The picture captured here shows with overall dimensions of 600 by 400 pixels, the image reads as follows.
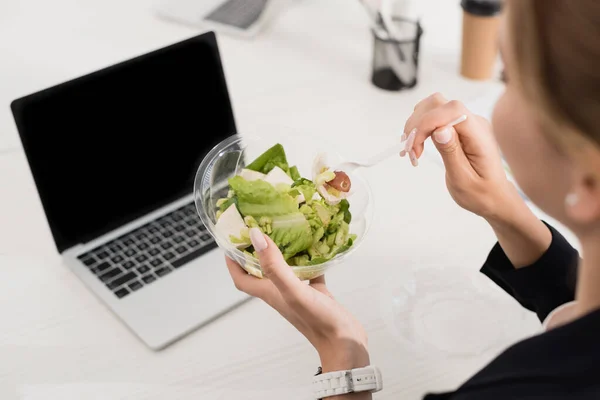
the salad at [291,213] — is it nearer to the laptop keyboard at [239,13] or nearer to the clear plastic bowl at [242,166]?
the clear plastic bowl at [242,166]

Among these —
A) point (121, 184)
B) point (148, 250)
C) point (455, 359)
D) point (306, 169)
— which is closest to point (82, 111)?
point (121, 184)

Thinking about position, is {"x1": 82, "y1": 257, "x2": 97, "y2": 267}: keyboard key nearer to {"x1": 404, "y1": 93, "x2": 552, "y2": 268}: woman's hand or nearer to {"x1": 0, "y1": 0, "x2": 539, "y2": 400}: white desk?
{"x1": 0, "y1": 0, "x2": 539, "y2": 400}: white desk

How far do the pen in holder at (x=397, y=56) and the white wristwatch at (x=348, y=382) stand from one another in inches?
33.3

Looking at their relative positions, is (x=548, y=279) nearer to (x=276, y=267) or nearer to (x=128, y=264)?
(x=276, y=267)

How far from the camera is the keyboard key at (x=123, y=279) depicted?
100 cm

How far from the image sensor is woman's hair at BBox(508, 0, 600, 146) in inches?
18.7

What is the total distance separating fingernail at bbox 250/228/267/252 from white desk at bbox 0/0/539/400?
0.22m

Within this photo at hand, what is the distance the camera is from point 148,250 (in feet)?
3.46

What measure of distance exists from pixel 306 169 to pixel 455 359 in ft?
1.18

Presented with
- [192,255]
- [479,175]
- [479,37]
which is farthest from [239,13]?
[479,175]

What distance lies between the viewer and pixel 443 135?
90 centimetres

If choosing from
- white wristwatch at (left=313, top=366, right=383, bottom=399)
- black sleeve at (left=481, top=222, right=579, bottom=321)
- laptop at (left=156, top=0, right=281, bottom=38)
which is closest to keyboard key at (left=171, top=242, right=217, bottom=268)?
white wristwatch at (left=313, top=366, right=383, bottom=399)

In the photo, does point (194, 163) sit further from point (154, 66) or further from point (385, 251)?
point (385, 251)

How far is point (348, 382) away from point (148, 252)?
0.43 metres
